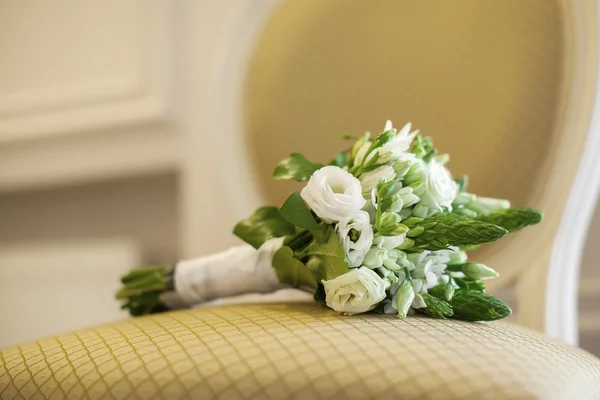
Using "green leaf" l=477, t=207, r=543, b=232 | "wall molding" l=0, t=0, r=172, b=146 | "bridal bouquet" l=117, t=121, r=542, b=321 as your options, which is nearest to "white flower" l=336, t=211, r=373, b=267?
"bridal bouquet" l=117, t=121, r=542, b=321

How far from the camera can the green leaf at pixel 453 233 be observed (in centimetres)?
35

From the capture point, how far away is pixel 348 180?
374 mm

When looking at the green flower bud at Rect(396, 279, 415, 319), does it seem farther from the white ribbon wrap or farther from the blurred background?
the blurred background

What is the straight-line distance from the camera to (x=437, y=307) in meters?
0.37

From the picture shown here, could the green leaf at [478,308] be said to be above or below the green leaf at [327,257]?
below

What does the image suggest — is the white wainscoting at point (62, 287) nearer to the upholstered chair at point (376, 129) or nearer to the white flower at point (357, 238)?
the upholstered chair at point (376, 129)

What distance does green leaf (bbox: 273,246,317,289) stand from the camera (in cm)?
42

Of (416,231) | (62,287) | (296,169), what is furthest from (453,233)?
(62,287)

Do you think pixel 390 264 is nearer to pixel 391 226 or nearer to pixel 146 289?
pixel 391 226

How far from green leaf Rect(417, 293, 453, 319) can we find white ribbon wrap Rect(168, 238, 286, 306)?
0.39ft

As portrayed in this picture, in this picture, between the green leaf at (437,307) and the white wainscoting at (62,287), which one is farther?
the white wainscoting at (62,287)

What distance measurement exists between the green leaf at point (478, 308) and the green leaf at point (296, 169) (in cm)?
13

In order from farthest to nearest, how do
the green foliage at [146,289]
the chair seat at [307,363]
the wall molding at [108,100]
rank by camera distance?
the wall molding at [108,100], the green foliage at [146,289], the chair seat at [307,363]

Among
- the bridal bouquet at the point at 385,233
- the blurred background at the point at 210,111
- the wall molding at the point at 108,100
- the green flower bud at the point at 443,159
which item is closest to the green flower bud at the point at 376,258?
the bridal bouquet at the point at 385,233
